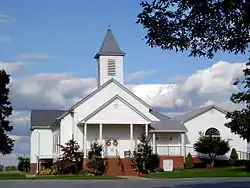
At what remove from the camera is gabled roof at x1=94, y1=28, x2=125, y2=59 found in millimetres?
60188

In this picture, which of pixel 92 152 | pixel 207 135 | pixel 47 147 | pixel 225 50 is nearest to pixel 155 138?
pixel 207 135

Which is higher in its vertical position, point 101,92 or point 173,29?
point 101,92

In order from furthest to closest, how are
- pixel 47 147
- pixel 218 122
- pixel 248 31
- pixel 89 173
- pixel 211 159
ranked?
pixel 47 147, pixel 218 122, pixel 211 159, pixel 89 173, pixel 248 31

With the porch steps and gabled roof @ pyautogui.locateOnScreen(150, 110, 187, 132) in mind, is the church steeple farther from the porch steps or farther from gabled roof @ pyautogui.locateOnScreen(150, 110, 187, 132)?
the porch steps

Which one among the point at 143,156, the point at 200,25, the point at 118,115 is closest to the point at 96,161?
the point at 143,156

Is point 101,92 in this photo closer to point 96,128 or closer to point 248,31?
point 96,128

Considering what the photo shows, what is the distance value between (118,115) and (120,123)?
81cm

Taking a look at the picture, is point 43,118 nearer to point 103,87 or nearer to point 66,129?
point 66,129

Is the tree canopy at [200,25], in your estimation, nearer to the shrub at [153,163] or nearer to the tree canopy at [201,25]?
the tree canopy at [201,25]

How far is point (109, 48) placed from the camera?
61.0 m

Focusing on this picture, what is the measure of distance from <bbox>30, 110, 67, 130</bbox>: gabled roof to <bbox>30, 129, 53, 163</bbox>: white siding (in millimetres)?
907

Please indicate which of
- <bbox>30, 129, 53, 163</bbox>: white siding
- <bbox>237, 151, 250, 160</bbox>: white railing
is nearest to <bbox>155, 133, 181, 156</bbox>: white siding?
<bbox>237, 151, 250, 160</bbox>: white railing

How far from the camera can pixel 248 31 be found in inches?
508

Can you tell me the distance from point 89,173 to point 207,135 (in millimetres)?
14388
